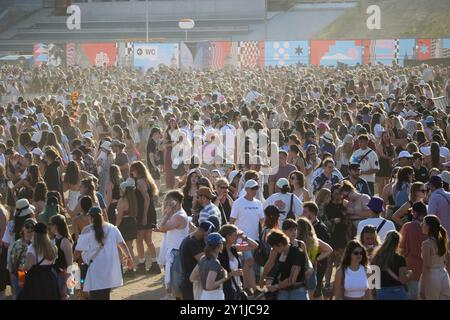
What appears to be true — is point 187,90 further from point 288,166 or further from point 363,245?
point 363,245

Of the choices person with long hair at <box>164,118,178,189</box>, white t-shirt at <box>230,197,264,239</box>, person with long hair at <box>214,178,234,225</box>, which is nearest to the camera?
white t-shirt at <box>230,197,264,239</box>

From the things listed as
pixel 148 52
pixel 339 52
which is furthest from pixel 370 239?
pixel 339 52

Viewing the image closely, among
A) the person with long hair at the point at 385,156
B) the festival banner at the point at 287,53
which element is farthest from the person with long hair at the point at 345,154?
the festival banner at the point at 287,53

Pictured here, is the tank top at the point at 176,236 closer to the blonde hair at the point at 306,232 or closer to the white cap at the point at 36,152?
the blonde hair at the point at 306,232

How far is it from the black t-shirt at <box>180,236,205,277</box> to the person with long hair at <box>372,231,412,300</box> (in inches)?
65.2

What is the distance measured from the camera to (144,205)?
11.9 m

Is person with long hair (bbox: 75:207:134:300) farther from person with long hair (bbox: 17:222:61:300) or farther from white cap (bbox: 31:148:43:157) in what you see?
white cap (bbox: 31:148:43:157)

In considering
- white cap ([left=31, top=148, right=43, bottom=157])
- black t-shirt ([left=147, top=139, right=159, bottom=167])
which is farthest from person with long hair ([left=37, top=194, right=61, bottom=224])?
black t-shirt ([left=147, top=139, right=159, bottom=167])

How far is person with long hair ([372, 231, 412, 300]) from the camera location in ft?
27.9

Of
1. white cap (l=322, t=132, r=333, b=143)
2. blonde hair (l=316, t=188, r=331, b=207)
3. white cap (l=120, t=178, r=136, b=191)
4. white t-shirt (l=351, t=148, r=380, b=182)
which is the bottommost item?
blonde hair (l=316, t=188, r=331, b=207)

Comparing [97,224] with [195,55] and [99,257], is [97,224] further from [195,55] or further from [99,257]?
[195,55]

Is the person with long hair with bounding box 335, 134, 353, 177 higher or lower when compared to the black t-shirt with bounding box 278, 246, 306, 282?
higher

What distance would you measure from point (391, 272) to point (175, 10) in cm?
6344

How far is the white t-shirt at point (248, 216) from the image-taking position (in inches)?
409
